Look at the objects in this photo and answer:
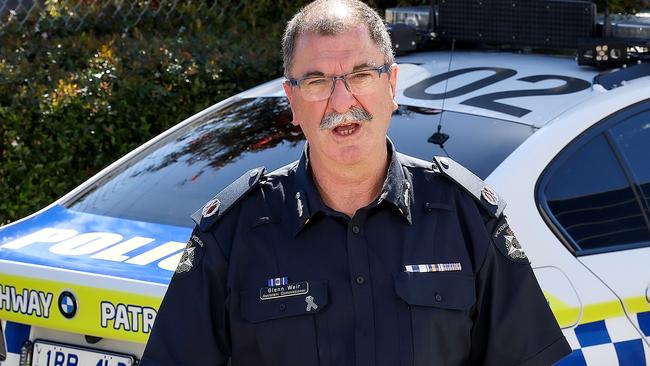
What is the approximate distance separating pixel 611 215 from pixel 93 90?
2.98 m

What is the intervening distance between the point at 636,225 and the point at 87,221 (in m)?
1.66

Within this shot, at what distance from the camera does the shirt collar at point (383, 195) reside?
235 cm

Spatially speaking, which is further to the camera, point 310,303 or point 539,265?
point 539,265

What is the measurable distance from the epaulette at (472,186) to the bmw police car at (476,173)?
2.77ft

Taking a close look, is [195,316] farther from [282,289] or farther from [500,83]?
[500,83]

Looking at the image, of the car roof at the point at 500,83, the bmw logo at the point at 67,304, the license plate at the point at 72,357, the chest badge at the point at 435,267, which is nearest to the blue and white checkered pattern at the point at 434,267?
the chest badge at the point at 435,267

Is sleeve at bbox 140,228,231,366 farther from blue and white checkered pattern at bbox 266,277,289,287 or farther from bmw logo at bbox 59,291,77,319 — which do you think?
bmw logo at bbox 59,291,77,319

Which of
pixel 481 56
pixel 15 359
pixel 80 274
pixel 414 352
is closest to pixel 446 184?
pixel 414 352

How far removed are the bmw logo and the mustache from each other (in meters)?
1.15

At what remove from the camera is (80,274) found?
10.4ft

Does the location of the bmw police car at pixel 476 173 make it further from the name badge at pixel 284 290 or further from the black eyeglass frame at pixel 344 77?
the black eyeglass frame at pixel 344 77

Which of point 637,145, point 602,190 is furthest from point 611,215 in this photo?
point 637,145

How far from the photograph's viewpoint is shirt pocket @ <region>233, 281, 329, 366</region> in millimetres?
2305

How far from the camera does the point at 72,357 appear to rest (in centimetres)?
319
